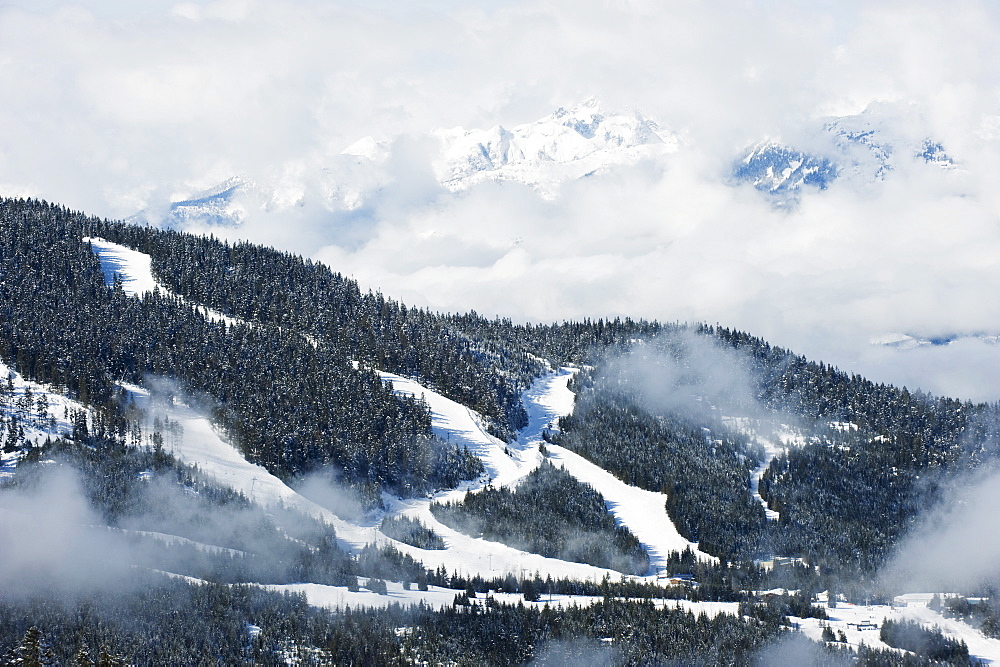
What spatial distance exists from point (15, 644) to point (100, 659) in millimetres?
16518

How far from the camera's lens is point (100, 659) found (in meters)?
188

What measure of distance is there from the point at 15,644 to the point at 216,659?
32.9 meters

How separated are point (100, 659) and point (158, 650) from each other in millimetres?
12631

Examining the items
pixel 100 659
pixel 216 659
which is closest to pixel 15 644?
pixel 100 659

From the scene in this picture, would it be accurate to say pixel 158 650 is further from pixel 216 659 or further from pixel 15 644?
pixel 15 644

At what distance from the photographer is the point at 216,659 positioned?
19975 centimetres

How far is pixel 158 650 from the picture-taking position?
7835 inches

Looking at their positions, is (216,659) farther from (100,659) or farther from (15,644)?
(15,644)

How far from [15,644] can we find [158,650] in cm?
2308

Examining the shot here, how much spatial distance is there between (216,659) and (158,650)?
10.0m

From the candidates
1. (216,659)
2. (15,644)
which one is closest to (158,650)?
(216,659)

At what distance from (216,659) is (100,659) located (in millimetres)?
20103
